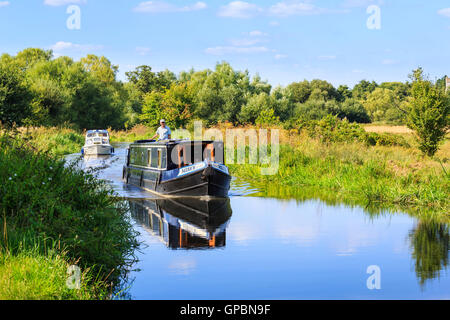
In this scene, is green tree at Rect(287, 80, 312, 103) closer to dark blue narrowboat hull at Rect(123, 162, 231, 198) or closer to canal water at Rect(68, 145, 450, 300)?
dark blue narrowboat hull at Rect(123, 162, 231, 198)

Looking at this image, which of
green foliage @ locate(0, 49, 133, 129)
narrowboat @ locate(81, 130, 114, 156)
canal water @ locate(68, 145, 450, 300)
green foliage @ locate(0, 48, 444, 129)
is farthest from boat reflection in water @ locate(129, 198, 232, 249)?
green foliage @ locate(0, 49, 133, 129)

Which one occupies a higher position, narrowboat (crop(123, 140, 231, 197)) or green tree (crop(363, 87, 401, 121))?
green tree (crop(363, 87, 401, 121))

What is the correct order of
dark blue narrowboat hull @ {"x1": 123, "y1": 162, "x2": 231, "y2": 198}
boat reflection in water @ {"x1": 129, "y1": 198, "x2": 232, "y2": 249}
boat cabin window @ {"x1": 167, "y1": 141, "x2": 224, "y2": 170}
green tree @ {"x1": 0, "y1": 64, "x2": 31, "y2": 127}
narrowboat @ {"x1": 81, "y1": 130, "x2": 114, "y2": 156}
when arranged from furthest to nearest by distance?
narrowboat @ {"x1": 81, "y1": 130, "x2": 114, "y2": 156}, green tree @ {"x1": 0, "y1": 64, "x2": 31, "y2": 127}, boat cabin window @ {"x1": 167, "y1": 141, "x2": 224, "y2": 170}, dark blue narrowboat hull @ {"x1": 123, "y1": 162, "x2": 231, "y2": 198}, boat reflection in water @ {"x1": 129, "y1": 198, "x2": 232, "y2": 249}

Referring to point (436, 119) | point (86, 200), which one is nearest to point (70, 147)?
point (436, 119)

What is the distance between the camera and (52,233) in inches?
279

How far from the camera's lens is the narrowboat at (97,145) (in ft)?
109

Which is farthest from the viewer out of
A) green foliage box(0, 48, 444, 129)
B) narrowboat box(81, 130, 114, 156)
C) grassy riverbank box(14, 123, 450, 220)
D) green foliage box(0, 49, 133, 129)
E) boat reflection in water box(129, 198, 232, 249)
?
green foliage box(0, 49, 133, 129)

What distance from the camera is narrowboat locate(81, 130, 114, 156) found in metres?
33.2

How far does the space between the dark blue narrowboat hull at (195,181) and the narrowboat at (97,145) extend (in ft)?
54.5

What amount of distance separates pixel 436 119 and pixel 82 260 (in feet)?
70.0

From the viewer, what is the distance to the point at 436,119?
79.8 ft

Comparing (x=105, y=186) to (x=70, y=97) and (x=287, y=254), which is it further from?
(x=70, y=97)

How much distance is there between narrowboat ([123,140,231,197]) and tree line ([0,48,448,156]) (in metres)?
7.51
